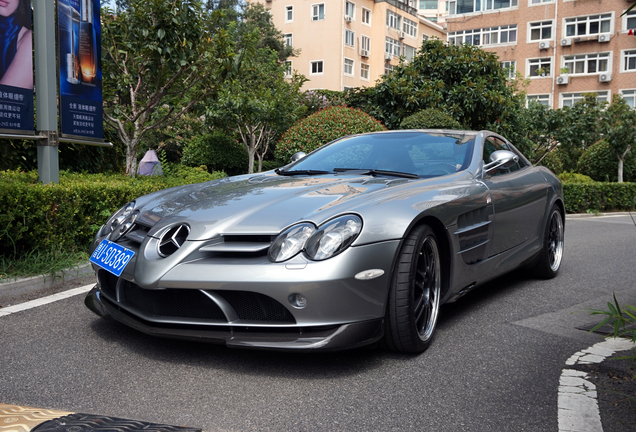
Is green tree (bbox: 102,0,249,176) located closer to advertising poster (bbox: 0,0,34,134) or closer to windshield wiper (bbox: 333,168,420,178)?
advertising poster (bbox: 0,0,34,134)

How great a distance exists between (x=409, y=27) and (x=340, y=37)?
468 inches

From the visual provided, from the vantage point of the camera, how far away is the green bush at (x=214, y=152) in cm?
2302

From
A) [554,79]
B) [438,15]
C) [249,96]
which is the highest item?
[438,15]

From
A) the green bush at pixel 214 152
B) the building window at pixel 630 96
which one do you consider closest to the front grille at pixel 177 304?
the green bush at pixel 214 152

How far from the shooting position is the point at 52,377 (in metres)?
2.96

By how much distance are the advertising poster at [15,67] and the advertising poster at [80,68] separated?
55 cm

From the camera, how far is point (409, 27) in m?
56.4

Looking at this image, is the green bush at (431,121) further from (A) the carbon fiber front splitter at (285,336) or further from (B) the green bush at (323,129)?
(A) the carbon fiber front splitter at (285,336)

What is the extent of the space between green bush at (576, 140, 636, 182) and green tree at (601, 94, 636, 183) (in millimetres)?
971

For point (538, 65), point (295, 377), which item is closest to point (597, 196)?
point (295, 377)

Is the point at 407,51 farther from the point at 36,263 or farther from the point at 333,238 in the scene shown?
the point at 333,238

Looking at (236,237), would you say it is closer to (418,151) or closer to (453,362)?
(453,362)

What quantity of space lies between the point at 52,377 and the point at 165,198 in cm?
127

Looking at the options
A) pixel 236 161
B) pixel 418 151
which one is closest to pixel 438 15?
pixel 236 161
